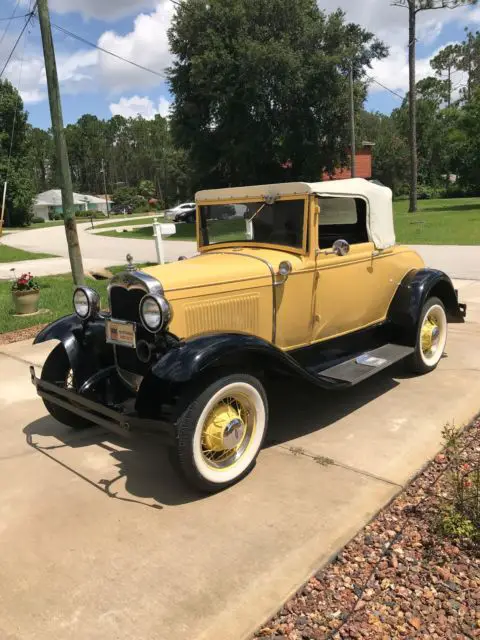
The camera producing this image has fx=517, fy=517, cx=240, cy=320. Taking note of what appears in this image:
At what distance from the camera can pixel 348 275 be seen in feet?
14.0

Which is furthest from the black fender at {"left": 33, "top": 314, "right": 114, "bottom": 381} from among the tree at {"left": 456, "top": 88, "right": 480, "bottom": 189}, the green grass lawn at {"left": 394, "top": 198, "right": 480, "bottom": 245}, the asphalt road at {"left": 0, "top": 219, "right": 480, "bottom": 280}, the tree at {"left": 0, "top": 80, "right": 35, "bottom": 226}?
the tree at {"left": 0, "top": 80, "right": 35, "bottom": 226}

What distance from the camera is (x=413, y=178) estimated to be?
27141 mm

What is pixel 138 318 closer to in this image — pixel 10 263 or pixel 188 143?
pixel 10 263

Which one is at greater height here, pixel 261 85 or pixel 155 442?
pixel 261 85

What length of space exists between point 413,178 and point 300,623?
91.5ft

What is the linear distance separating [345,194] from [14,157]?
1742 inches

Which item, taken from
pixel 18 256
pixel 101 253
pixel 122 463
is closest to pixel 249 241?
pixel 122 463

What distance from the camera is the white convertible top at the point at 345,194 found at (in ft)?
12.9

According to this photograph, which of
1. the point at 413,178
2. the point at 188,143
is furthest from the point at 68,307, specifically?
the point at 413,178

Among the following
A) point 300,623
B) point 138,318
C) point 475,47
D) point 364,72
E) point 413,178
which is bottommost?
point 300,623

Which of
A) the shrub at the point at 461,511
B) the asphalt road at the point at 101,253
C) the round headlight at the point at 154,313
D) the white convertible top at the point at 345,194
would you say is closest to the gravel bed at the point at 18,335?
the white convertible top at the point at 345,194

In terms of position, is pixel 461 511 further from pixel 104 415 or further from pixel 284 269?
pixel 104 415

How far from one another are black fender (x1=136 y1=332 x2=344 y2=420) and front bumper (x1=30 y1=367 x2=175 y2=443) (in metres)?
0.09

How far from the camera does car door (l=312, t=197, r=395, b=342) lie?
13.3 ft
